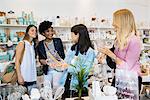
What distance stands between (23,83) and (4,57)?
173cm

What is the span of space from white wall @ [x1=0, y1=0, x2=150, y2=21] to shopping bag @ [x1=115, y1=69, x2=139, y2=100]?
3.54m

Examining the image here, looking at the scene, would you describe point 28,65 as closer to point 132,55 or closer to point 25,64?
point 25,64

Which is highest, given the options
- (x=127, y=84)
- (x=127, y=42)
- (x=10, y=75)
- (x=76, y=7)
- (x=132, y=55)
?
(x=76, y=7)

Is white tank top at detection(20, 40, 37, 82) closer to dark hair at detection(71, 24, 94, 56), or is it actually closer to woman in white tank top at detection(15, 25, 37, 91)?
woman in white tank top at detection(15, 25, 37, 91)

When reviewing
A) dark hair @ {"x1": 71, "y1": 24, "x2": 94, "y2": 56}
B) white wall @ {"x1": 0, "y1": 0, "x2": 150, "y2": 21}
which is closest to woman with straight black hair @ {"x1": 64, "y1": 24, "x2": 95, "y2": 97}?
dark hair @ {"x1": 71, "y1": 24, "x2": 94, "y2": 56}

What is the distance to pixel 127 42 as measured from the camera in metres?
2.00

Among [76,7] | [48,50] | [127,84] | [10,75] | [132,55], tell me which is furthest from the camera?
[76,7]

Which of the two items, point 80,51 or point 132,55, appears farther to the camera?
point 80,51

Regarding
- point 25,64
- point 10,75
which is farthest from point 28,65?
point 10,75

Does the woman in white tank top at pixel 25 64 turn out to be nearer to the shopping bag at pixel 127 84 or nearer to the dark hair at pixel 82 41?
the dark hair at pixel 82 41

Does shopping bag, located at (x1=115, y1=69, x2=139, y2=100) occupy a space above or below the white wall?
below

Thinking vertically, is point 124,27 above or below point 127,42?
above

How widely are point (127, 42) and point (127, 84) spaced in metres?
0.41

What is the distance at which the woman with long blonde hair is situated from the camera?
1.99 m
